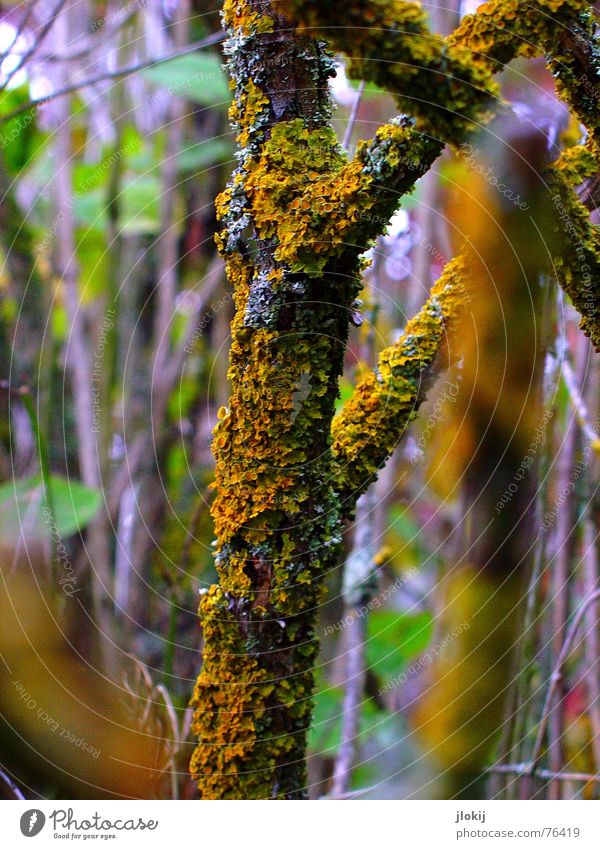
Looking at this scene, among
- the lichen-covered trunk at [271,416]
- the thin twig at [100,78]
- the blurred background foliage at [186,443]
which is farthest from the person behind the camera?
the thin twig at [100,78]

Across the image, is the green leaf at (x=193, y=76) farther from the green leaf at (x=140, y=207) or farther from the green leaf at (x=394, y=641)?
the green leaf at (x=394, y=641)

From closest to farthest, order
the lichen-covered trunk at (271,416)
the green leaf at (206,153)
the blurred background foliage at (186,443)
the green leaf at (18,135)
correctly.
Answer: the lichen-covered trunk at (271,416)
the blurred background foliage at (186,443)
the green leaf at (18,135)
the green leaf at (206,153)

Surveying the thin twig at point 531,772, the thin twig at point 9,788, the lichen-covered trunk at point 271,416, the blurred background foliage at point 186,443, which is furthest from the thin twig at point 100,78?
the thin twig at point 531,772

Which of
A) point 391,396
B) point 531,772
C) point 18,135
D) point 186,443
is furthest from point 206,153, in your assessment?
point 531,772

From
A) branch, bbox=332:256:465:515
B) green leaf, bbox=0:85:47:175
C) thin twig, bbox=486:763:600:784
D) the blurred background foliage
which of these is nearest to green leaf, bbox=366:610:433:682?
the blurred background foliage

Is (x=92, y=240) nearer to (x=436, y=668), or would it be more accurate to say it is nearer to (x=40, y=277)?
(x=40, y=277)

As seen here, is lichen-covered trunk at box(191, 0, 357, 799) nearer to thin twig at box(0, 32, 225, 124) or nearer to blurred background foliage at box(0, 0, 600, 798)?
blurred background foliage at box(0, 0, 600, 798)

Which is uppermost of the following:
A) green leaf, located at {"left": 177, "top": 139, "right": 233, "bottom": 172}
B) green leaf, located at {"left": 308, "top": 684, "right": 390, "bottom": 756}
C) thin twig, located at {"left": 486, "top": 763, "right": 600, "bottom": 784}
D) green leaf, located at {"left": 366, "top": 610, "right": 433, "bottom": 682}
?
green leaf, located at {"left": 177, "top": 139, "right": 233, "bottom": 172}

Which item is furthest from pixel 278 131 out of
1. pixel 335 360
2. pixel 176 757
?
pixel 176 757
